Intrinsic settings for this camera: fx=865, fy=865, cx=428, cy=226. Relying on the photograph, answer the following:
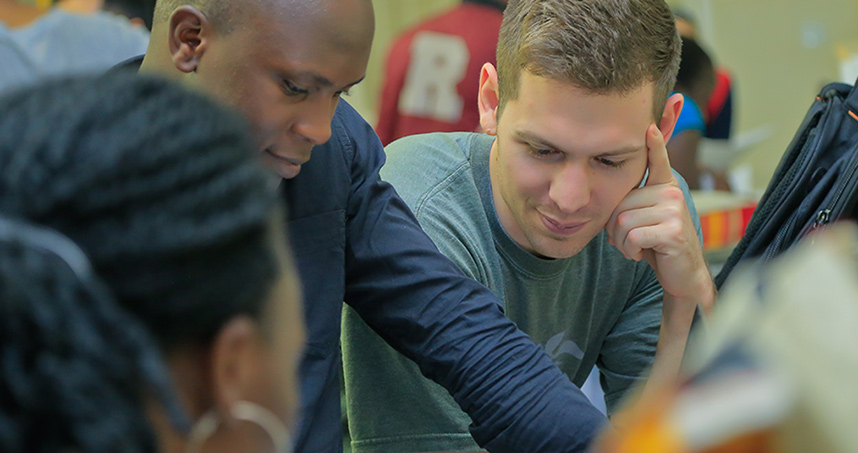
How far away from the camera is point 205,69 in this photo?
108 centimetres

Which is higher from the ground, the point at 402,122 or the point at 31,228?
the point at 31,228

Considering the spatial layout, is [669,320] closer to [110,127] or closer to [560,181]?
[560,181]

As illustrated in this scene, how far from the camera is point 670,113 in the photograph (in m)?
1.44

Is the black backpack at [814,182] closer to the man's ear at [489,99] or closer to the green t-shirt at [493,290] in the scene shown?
the green t-shirt at [493,290]

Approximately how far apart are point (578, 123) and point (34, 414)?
93 centimetres

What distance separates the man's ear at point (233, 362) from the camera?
0.61m

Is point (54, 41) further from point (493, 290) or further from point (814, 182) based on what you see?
point (814, 182)

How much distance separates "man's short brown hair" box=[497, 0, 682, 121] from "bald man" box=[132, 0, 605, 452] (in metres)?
0.29

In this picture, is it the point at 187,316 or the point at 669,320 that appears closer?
the point at 187,316

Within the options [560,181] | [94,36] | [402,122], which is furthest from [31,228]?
[402,122]

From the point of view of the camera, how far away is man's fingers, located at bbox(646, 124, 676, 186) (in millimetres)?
1367

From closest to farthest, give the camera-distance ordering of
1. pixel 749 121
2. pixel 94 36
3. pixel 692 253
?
pixel 692 253 < pixel 94 36 < pixel 749 121

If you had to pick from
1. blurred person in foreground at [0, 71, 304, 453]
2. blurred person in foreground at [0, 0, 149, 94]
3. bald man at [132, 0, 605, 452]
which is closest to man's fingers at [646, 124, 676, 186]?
bald man at [132, 0, 605, 452]

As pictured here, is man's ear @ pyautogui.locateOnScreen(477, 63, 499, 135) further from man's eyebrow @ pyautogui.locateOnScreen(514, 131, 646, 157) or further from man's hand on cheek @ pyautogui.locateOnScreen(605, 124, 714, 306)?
man's hand on cheek @ pyautogui.locateOnScreen(605, 124, 714, 306)
